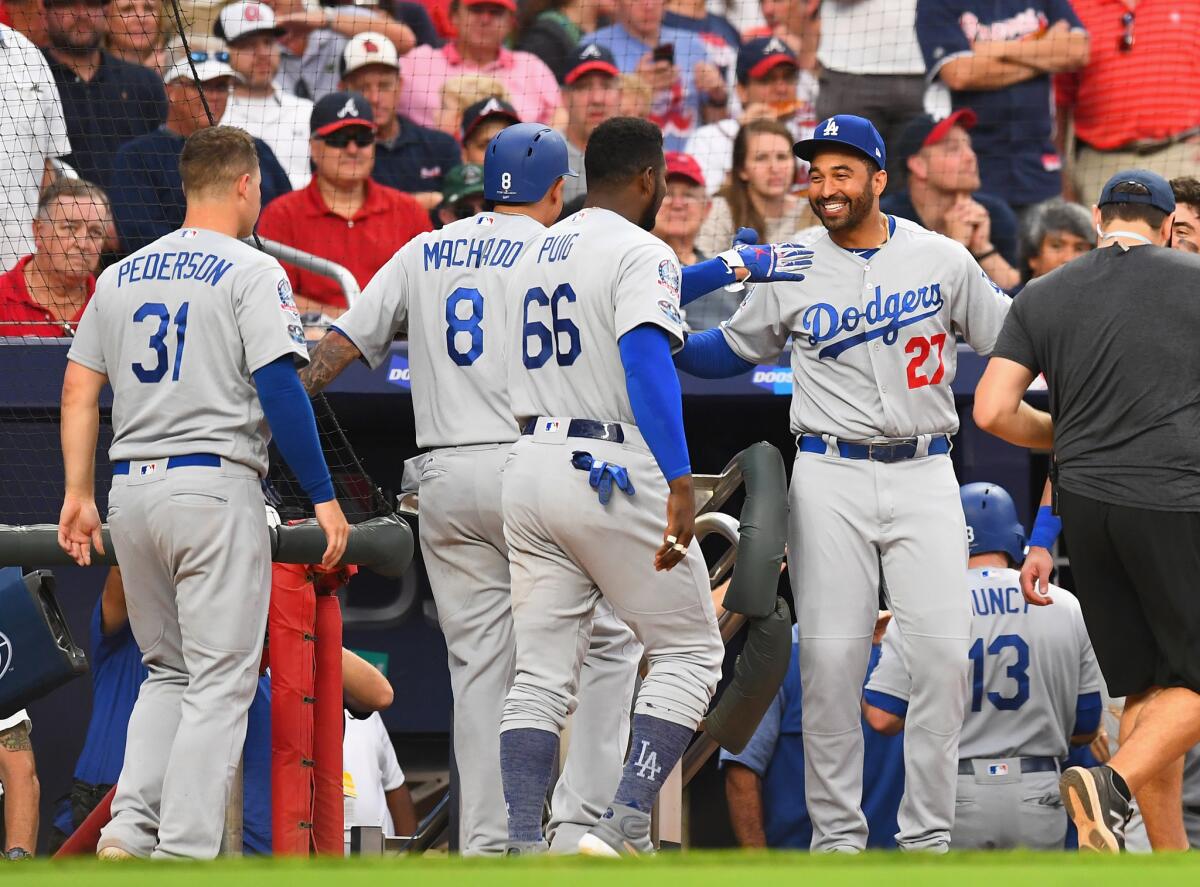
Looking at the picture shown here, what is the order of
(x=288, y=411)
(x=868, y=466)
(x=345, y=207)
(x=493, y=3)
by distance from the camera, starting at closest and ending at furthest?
1. (x=288, y=411)
2. (x=868, y=466)
3. (x=345, y=207)
4. (x=493, y=3)

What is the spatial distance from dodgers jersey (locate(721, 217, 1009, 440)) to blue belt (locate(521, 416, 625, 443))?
729mm

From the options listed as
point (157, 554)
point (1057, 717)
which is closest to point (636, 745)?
point (157, 554)

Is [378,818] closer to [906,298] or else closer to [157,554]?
[157,554]

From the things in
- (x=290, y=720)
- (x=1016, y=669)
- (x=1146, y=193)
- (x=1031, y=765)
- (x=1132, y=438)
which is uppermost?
(x=1146, y=193)

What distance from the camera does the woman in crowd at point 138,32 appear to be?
8617 mm

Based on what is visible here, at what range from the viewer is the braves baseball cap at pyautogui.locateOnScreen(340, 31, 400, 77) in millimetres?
8617

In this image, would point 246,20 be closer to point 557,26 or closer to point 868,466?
point 557,26

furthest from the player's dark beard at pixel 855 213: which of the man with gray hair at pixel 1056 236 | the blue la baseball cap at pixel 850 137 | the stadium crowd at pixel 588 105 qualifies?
the man with gray hair at pixel 1056 236

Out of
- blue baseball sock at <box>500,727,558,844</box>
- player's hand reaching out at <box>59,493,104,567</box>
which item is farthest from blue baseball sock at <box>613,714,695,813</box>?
player's hand reaching out at <box>59,493,104,567</box>

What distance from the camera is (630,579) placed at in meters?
4.23

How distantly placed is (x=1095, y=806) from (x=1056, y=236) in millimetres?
4111

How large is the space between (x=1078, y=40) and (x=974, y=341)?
14.6 ft

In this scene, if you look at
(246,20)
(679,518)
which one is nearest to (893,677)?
(679,518)

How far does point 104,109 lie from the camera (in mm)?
8109
